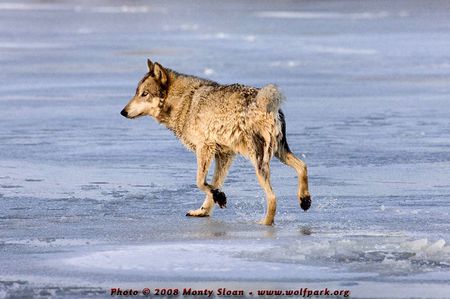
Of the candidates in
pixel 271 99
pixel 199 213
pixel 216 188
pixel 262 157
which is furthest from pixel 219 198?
pixel 271 99

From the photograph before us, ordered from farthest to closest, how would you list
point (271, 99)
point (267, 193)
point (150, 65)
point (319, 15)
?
1. point (319, 15)
2. point (150, 65)
3. point (267, 193)
4. point (271, 99)

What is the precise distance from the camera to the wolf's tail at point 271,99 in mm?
9891

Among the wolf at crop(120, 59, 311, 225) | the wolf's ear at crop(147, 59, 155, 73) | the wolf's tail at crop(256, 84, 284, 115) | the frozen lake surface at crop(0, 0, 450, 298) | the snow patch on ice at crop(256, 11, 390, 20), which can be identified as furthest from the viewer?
the snow patch on ice at crop(256, 11, 390, 20)

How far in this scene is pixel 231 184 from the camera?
39.2 feet

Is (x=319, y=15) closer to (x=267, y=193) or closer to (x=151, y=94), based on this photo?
(x=151, y=94)

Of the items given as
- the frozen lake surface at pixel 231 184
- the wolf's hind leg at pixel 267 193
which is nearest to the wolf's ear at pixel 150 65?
the frozen lake surface at pixel 231 184

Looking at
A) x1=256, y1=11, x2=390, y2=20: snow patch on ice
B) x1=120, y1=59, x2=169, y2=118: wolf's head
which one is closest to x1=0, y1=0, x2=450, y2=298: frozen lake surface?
x1=120, y1=59, x2=169, y2=118: wolf's head

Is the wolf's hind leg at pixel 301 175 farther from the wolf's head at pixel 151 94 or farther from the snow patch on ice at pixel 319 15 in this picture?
the snow patch on ice at pixel 319 15

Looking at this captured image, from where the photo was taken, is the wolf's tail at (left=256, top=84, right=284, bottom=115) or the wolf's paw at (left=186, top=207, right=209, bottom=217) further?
the wolf's paw at (left=186, top=207, right=209, bottom=217)

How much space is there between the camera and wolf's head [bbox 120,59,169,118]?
11.0 meters

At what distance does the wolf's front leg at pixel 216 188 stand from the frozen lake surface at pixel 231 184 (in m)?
0.16

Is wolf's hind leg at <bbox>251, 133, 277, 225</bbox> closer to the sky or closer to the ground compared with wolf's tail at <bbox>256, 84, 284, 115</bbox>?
closer to the ground

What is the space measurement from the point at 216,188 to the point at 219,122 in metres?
0.56

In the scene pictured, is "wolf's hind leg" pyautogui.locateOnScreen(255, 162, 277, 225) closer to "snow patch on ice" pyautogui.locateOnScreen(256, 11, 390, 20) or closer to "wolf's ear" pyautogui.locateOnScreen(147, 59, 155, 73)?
"wolf's ear" pyautogui.locateOnScreen(147, 59, 155, 73)
